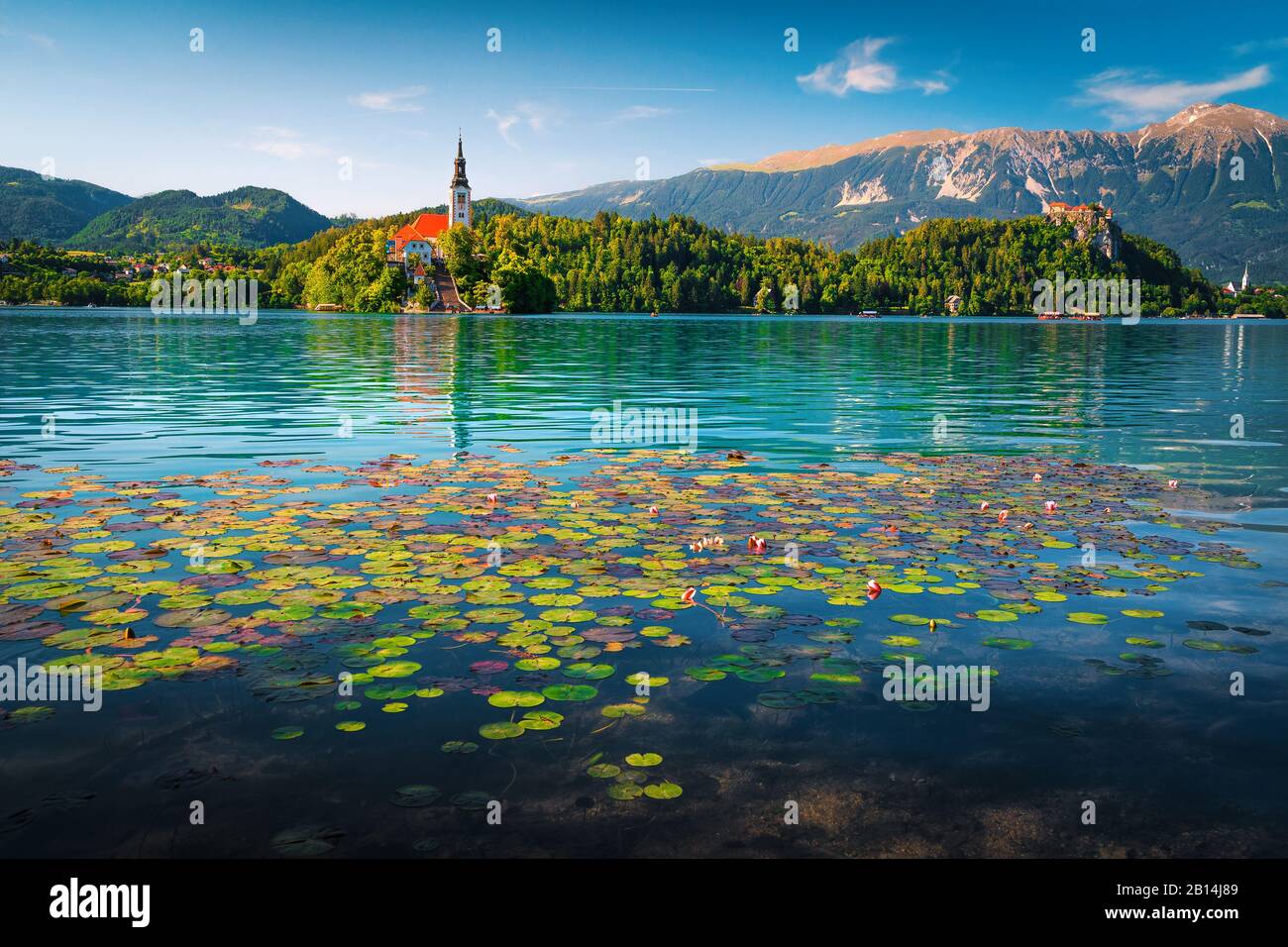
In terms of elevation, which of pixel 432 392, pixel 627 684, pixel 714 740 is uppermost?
pixel 432 392

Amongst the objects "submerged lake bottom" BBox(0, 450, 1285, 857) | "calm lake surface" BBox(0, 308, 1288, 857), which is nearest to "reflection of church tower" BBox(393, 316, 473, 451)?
"calm lake surface" BBox(0, 308, 1288, 857)

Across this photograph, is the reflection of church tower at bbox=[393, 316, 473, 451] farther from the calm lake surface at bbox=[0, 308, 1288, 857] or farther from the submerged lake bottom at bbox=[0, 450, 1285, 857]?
the submerged lake bottom at bbox=[0, 450, 1285, 857]

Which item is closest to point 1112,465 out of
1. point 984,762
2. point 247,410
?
point 984,762

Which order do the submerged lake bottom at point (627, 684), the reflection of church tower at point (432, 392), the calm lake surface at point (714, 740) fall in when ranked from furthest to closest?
the reflection of church tower at point (432, 392), the submerged lake bottom at point (627, 684), the calm lake surface at point (714, 740)

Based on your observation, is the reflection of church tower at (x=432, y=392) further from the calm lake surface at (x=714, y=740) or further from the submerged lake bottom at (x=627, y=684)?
the submerged lake bottom at (x=627, y=684)

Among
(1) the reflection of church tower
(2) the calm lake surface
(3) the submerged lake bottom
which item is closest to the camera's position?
(2) the calm lake surface

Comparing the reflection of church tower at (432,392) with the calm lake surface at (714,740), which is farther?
the reflection of church tower at (432,392)

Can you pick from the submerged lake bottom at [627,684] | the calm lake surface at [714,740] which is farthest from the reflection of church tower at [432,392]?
the submerged lake bottom at [627,684]

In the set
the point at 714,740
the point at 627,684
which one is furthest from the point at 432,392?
the point at 714,740

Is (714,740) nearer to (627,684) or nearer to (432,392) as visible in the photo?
(627,684)

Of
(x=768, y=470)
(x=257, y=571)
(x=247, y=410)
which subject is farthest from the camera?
(x=247, y=410)
